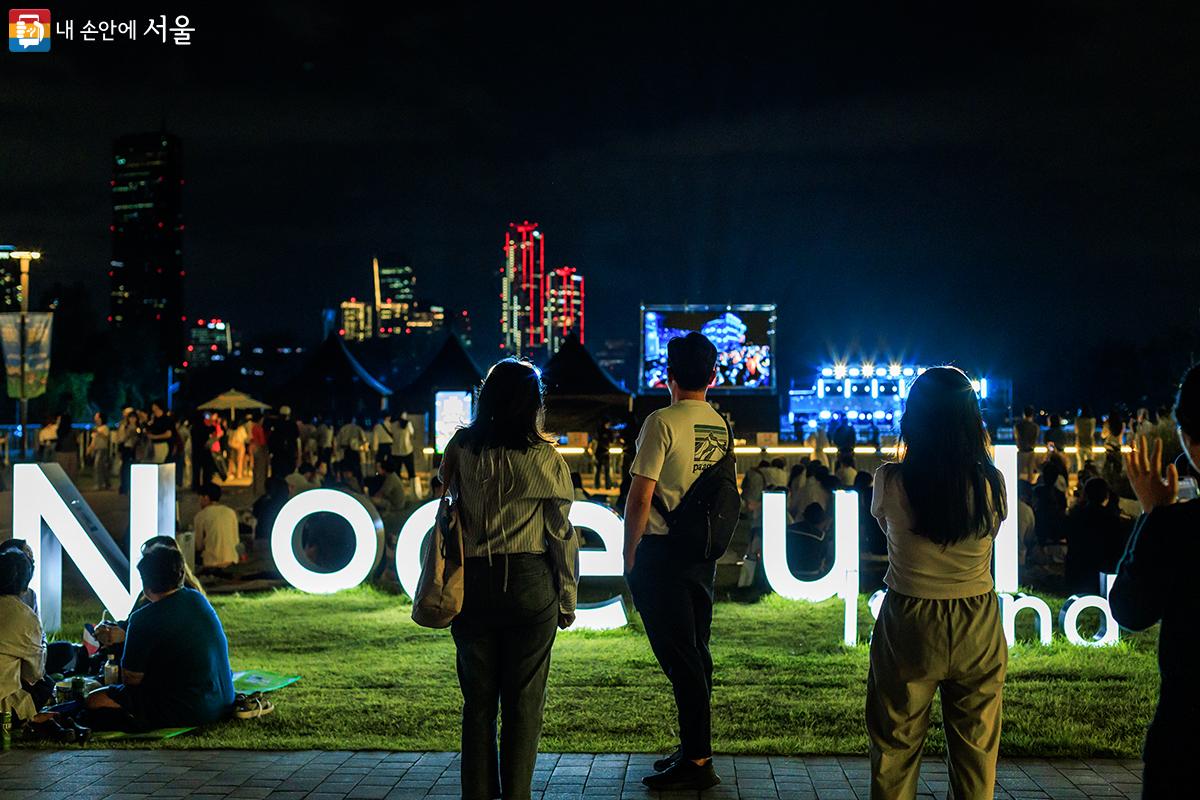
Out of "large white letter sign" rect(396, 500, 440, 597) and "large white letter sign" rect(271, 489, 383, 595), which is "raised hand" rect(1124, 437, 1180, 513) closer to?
"large white letter sign" rect(396, 500, 440, 597)

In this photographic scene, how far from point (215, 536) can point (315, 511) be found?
10.5ft

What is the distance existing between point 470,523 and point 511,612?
0.36 meters

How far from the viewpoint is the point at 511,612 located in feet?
14.1

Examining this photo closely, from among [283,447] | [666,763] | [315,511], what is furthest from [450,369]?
[666,763]

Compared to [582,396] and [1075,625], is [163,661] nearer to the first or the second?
[1075,625]

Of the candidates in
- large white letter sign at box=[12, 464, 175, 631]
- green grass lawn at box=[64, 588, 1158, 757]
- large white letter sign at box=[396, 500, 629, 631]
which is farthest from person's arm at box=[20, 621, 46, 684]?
large white letter sign at box=[396, 500, 629, 631]

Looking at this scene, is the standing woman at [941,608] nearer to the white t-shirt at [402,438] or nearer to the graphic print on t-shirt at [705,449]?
the graphic print on t-shirt at [705,449]

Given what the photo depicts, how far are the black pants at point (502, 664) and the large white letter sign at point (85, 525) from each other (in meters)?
5.48

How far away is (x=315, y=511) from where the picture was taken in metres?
10.1

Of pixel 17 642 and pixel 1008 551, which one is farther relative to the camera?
pixel 1008 551

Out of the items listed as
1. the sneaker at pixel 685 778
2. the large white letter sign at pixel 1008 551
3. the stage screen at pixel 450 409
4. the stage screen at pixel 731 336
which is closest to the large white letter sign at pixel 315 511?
the large white letter sign at pixel 1008 551

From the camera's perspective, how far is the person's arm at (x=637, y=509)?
5.09 meters

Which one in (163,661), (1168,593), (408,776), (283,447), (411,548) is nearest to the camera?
(1168,593)

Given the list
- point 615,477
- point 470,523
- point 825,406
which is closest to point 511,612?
point 470,523
